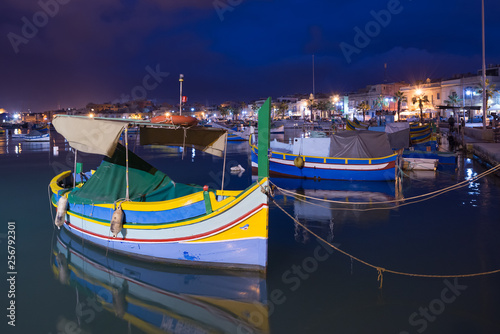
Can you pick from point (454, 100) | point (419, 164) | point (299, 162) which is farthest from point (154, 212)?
point (454, 100)

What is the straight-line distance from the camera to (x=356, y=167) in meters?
21.1

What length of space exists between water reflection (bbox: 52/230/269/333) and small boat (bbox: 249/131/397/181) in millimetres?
13785

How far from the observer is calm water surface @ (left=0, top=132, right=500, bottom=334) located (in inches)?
269

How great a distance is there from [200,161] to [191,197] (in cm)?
2476

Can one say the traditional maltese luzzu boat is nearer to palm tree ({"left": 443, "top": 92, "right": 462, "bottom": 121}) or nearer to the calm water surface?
the calm water surface

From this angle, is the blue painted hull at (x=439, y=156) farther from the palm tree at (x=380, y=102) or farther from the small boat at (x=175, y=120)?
the palm tree at (x=380, y=102)

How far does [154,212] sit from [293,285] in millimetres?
3589

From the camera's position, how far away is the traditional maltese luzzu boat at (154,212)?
27.1 ft

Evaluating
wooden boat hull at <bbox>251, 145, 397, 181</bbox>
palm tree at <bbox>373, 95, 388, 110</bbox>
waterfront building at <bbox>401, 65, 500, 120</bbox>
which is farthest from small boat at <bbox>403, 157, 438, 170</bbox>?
palm tree at <bbox>373, 95, 388, 110</bbox>

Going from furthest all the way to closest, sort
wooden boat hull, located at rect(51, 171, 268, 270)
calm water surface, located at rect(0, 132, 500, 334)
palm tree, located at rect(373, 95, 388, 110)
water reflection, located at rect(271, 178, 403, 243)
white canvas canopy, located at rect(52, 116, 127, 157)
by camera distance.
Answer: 1. palm tree, located at rect(373, 95, 388, 110)
2. water reflection, located at rect(271, 178, 403, 243)
3. white canvas canopy, located at rect(52, 116, 127, 157)
4. wooden boat hull, located at rect(51, 171, 268, 270)
5. calm water surface, located at rect(0, 132, 500, 334)

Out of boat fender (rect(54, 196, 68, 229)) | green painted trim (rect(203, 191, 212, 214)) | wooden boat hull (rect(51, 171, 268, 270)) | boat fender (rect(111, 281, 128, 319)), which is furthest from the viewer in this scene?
boat fender (rect(54, 196, 68, 229))

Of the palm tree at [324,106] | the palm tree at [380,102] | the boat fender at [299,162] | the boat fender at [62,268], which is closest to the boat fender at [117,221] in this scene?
the boat fender at [62,268]

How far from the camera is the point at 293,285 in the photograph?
8219 mm

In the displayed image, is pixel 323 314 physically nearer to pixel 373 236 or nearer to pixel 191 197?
pixel 191 197
